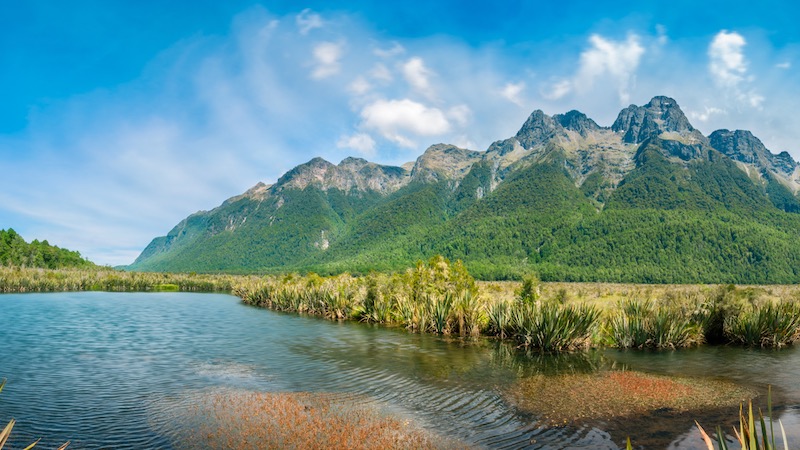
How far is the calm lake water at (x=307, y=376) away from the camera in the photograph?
9414mm

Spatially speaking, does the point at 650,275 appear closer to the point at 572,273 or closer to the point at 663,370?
the point at 572,273

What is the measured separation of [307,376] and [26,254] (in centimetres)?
13021

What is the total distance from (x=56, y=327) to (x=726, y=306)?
37.5m

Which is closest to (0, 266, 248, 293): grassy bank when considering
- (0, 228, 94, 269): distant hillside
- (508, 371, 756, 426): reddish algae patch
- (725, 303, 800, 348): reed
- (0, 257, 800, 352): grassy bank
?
(0, 228, 94, 269): distant hillside

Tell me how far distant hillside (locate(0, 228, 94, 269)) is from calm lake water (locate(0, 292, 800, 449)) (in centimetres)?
10081

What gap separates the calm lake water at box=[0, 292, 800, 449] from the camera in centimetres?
941

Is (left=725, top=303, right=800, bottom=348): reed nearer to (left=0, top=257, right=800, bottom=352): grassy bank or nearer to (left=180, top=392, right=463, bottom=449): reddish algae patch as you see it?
(left=0, top=257, right=800, bottom=352): grassy bank

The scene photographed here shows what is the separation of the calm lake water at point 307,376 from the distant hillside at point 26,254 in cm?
10081

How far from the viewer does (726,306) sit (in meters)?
22.1

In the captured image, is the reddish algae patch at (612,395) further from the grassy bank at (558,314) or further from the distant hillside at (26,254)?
the distant hillside at (26,254)

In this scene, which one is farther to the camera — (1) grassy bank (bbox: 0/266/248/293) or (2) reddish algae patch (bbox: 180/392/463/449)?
(1) grassy bank (bbox: 0/266/248/293)

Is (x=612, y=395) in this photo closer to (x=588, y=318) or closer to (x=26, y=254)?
(x=588, y=318)

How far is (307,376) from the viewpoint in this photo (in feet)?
49.2

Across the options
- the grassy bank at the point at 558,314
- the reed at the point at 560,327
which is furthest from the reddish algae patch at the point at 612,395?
the grassy bank at the point at 558,314
